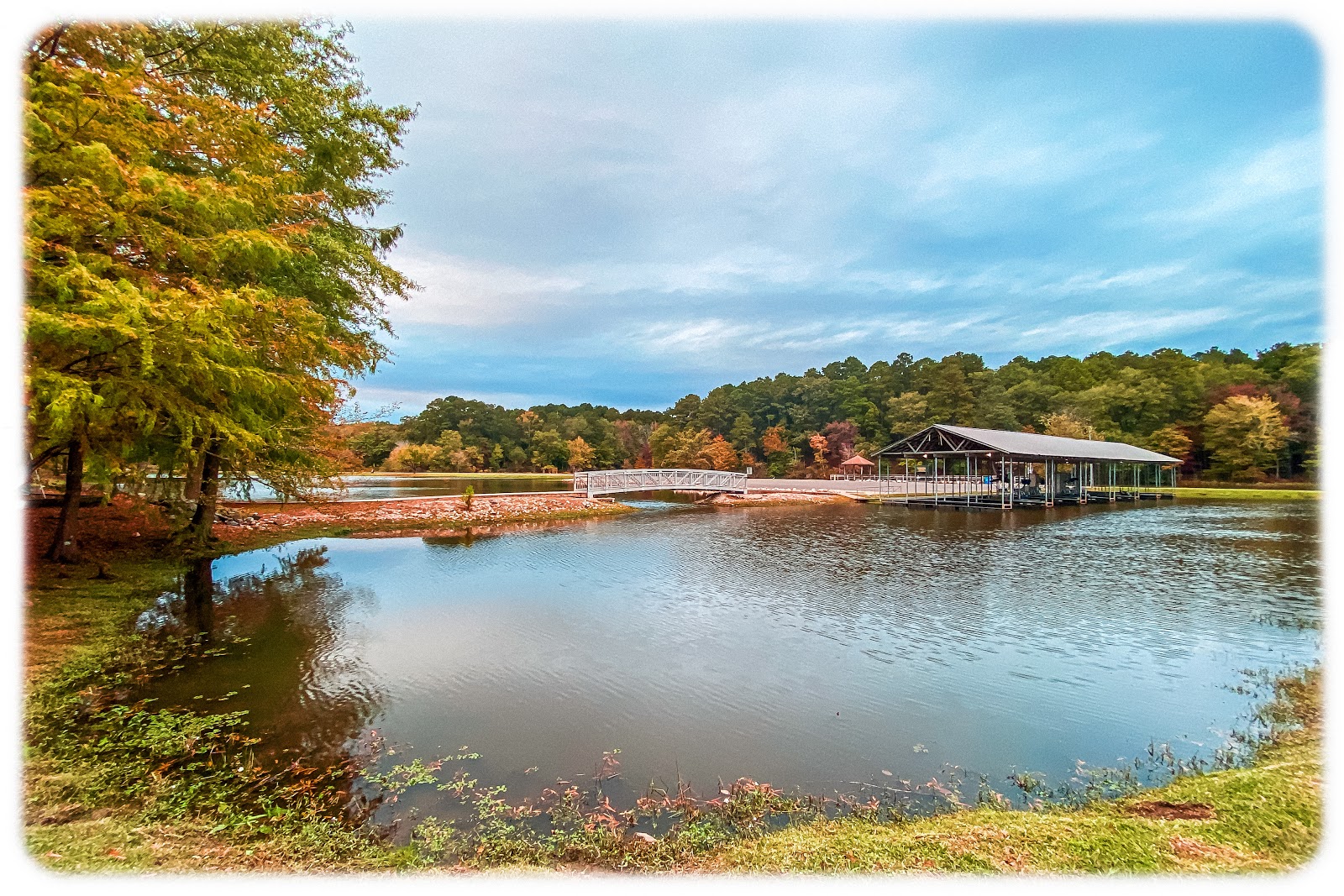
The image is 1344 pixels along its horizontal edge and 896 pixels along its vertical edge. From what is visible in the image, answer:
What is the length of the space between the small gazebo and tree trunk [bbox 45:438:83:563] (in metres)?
40.7

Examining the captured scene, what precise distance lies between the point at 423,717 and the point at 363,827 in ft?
5.98

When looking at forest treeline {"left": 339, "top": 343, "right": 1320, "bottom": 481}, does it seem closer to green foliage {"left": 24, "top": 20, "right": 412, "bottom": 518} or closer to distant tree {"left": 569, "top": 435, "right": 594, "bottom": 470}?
distant tree {"left": 569, "top": 435, "right": 594, "bottom": 470}

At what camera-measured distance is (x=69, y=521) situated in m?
9.41

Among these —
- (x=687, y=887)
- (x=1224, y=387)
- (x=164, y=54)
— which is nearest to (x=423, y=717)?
(x=687, y=887)

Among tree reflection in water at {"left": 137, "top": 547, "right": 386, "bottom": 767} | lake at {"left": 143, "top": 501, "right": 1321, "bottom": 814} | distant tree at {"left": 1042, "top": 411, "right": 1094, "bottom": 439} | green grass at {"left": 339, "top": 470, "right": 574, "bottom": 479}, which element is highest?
distant tree at {"left": 1042, "top": 411, "right": 1094, "bottom": 439}

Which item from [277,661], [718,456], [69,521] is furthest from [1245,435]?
[69,521]

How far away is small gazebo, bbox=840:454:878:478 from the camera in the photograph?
142 ft

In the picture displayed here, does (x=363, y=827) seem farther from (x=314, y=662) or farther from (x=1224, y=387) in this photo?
(x=1224, y=387)

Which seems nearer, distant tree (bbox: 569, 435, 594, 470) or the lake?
the lake

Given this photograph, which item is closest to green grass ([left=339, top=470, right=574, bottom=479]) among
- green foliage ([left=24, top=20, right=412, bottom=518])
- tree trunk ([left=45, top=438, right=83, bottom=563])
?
tree trunk ([left=45, top=438, right=83, bottom=563])

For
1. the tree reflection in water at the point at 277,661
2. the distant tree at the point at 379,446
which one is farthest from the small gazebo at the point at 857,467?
the distant tree at the point at 379,446

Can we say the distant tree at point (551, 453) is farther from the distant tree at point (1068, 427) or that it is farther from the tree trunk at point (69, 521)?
the tree trunk at point (69, 521)

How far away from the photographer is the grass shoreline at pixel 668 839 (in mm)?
2969

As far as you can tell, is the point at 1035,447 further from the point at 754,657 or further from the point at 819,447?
the point at 754,657
